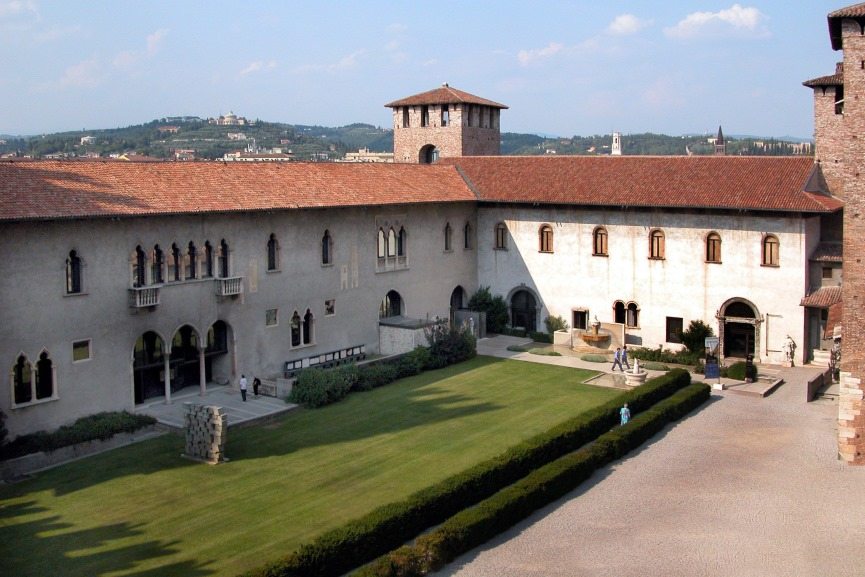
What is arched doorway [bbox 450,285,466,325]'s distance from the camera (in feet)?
171

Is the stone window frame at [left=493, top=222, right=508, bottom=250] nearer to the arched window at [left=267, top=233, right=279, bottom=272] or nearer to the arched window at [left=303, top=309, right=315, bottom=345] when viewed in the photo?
the arched window at [left=303, top=309, right=315, bottom=345]

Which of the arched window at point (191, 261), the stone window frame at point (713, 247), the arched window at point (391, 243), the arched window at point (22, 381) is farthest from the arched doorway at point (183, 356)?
the stone window frame at point (713, 247)

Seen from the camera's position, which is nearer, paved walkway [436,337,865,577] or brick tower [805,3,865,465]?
paved walkway [436,337,865,577]

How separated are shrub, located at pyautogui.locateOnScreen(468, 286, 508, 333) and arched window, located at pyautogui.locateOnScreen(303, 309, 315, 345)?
1288cm

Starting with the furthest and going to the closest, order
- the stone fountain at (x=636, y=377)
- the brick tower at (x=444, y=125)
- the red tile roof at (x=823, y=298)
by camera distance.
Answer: the brick tower at (x=444, y=125), the red tile roof at (x=823, y=298), the stone fountain at (x=636, y=377)

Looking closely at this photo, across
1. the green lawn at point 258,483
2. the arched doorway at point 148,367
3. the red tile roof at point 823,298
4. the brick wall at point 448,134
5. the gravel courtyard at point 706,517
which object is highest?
the brick wall at point 448,134

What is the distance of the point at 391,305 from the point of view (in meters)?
47.9

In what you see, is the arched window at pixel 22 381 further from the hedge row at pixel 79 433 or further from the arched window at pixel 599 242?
the arched window at pixel 599 242

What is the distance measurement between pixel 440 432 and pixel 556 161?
78.8 feet

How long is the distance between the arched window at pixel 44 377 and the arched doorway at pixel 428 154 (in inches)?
1266

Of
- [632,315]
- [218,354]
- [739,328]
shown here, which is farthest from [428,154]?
[218,354]

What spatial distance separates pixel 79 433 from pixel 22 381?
8.61 ft

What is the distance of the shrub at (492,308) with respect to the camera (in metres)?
52.3

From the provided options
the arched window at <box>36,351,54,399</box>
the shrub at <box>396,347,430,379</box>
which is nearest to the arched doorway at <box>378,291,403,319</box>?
the shrub at <box>396,347,430,379</box>
